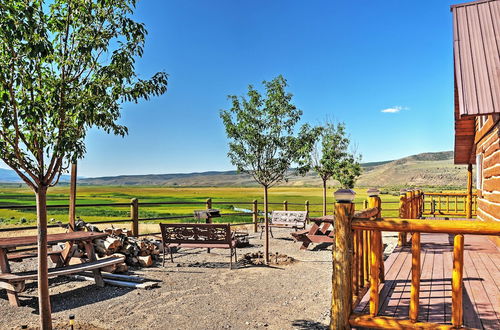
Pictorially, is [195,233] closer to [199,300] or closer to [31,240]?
[199,300]

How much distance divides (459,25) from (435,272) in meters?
4.35

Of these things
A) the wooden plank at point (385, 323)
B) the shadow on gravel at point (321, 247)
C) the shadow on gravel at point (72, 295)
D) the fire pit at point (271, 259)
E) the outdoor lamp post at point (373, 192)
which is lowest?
the shadow on gravel at point (321, 247)

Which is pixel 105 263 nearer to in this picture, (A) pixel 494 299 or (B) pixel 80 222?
(B) pixel 80 222

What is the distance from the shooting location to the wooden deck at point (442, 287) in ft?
11.8

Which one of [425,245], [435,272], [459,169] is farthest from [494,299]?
[459,169]

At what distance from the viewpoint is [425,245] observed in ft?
26.6

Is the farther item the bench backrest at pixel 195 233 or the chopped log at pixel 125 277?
the bench backrest at pixel 195 233

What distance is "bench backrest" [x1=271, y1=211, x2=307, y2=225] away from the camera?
45.6 feet

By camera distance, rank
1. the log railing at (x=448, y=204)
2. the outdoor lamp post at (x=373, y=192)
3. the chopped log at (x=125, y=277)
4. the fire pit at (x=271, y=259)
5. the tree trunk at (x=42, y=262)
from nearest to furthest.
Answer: the tree trunk at (x=42, y=262) < the outdoor lamp post at (x=373, y=192) < the chopped log at (x=125, y=277) < the fire pit at (x=271, y=259) < the log railing at (x=448, y=204)

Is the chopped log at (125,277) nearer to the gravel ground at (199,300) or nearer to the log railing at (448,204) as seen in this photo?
the gravel ground at (199,300)

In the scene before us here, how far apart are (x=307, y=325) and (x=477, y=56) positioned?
4.87m

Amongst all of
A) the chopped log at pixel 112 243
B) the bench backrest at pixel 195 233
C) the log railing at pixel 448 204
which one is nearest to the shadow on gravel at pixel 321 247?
the bench backrest at pixel 195 233

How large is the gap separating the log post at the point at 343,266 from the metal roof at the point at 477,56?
2.92 m

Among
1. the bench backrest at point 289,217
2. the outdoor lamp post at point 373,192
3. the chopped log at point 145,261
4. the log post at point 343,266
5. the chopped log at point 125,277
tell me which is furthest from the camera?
the bench backrest at point 289,217
